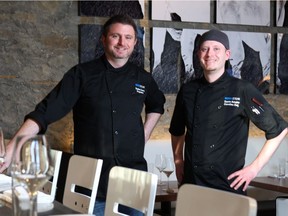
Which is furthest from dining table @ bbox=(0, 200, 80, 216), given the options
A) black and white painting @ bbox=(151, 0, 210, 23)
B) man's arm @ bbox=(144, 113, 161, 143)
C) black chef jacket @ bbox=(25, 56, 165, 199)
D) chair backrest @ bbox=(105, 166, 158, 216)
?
black and white painting @ bbox=(151, 0, 210, 23)

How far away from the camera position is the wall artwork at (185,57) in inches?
248

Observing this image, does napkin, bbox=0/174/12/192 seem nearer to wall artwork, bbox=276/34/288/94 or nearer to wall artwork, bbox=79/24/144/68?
wall artwork, bbox=79/24/144/68

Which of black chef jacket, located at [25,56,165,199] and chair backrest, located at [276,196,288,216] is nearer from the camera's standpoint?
black chef jacket, located at [25,56,165,199]

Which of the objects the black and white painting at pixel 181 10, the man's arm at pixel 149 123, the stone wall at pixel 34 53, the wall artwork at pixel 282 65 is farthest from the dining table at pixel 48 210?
the wall artwork at pixel 282 65

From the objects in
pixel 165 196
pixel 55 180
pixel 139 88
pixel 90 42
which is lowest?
pixel 165 196

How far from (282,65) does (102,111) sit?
3929mm

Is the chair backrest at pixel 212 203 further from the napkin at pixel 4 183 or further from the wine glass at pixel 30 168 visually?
the napkin at pixel 4 183

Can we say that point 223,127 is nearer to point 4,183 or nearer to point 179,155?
point 179,155

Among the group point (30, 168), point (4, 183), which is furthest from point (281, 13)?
point (30, 168)

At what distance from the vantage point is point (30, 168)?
5.25ft

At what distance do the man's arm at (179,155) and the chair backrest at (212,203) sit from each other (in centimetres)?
153

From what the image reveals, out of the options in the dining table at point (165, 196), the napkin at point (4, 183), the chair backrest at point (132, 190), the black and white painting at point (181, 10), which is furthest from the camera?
the black and white painting at point (181, 10)

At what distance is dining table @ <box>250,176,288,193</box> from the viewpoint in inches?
191

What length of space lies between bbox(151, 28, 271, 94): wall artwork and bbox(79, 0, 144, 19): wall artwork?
0.28 meters
